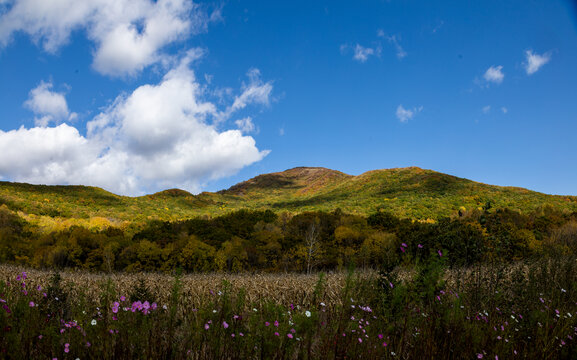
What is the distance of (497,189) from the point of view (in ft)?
313

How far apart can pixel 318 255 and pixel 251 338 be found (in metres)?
39.0

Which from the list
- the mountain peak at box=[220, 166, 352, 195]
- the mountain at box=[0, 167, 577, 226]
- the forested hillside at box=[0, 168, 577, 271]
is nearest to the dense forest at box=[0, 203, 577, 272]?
the forested hillside at box=[0, 168, 577, 271]

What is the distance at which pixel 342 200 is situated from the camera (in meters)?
103

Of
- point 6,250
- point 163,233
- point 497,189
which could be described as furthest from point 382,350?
point 497,189

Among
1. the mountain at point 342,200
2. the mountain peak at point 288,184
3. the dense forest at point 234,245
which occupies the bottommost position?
the dense forest at point 234,245

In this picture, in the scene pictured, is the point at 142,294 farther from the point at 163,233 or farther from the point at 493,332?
the point at 163,233

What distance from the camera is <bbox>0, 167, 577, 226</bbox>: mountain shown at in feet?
232

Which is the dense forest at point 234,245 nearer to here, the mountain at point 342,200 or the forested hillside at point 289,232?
the forested hillside at point 289,232

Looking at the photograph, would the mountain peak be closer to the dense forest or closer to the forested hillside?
the forested hillside

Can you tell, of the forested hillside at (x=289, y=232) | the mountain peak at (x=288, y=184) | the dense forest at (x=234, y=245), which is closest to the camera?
the forested hillside at (x=289, y=232)

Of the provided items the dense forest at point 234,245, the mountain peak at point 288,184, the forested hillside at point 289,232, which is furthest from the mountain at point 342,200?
the mountain peak at point 288,184

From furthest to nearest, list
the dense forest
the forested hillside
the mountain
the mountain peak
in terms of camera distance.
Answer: the mountain peak, the mountain, the dense forest, the forested hillside

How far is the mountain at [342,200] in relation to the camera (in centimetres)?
7075

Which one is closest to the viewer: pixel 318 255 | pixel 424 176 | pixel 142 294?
pixel 142 294
